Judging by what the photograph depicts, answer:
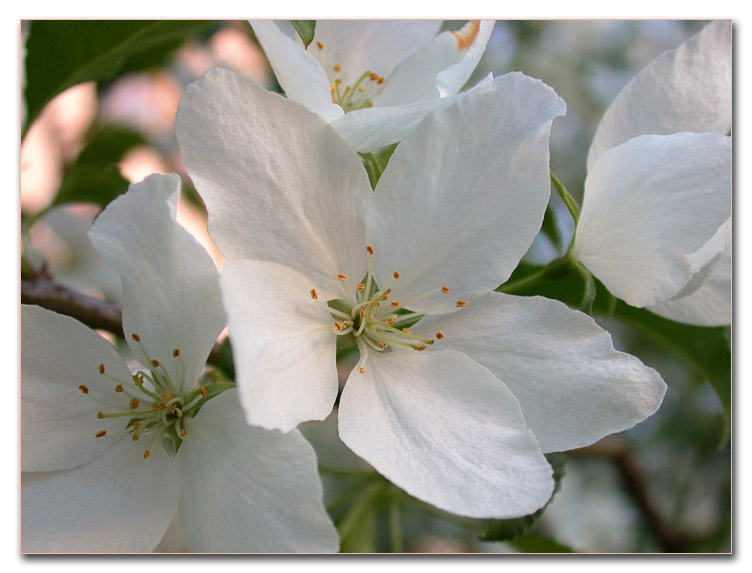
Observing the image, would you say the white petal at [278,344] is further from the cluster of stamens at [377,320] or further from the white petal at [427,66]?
the white petal at [427,66]

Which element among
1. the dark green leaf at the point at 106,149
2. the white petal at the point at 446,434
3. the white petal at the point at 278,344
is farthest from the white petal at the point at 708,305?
the dark green leaf at the point at 106,149

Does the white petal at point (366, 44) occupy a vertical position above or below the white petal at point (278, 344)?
above

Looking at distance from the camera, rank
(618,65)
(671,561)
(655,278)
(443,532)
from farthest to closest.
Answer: (618,65) → (443,532) → (671,561) → (655,278)

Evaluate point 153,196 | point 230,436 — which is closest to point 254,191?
point 153,196

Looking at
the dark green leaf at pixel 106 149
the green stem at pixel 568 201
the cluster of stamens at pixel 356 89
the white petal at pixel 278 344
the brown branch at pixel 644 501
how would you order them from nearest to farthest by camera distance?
the white petal at pixel 278 344, the green stem at pixel 568 201, the cluster of stamens at pixel 356 89, the dark green leaf at pixel 106 149, the brown branch at pixel 644 501

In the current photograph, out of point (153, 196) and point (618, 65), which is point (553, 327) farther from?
point (618, 65)

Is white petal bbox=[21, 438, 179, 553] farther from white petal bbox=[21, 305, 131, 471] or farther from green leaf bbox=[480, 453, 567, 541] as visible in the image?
green leaf bbox=[480, 453, 567, 541]
